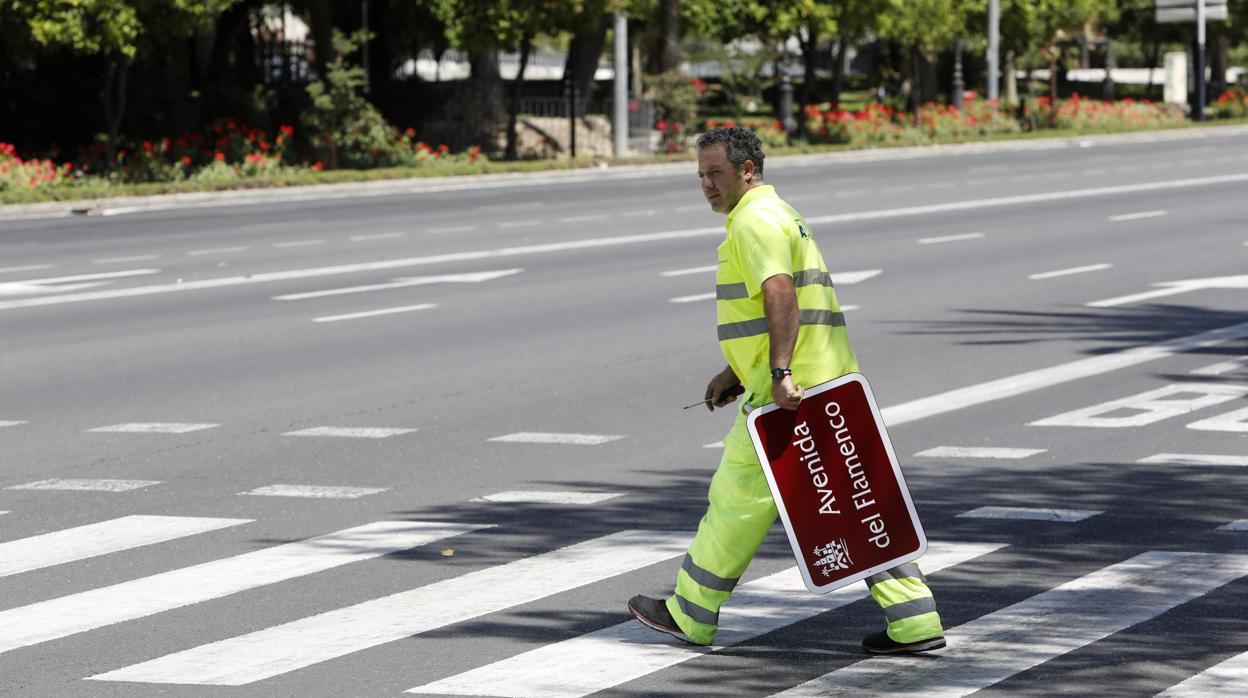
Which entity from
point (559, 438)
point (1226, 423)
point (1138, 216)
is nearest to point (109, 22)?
point (1138, 216)

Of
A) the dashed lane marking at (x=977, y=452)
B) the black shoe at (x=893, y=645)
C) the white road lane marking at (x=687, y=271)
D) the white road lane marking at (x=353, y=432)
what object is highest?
the white road lane marking at (x=687, y=271)

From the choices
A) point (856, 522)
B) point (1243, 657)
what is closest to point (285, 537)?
point (856, 522)

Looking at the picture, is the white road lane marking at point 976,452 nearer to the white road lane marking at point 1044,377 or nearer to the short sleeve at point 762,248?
the white road lane marking at point 1044,377

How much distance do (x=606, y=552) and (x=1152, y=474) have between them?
298 cm

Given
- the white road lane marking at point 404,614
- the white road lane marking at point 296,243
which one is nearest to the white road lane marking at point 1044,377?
the white road lane marking at point 404,614

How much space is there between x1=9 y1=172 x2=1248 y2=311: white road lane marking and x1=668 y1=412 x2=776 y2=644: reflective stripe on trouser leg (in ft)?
38.2

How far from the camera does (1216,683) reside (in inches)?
233

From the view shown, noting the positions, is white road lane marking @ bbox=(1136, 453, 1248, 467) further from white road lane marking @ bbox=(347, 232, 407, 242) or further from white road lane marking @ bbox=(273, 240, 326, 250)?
white road lane marking @ bbox=(347, 232, 407, 242)

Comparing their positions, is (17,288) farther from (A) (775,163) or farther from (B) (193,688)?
(A) (775,163)

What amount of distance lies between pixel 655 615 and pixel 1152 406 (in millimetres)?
5714

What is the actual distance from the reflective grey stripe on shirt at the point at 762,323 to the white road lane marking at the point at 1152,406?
471 centimetres

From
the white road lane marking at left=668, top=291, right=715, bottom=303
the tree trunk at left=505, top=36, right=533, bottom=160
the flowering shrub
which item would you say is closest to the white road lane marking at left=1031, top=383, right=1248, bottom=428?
the white road lane marking at left=668, top=291, right=715, bottom=303

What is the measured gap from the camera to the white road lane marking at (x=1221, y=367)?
41.7 ft

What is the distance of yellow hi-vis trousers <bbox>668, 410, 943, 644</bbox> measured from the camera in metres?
6.34
